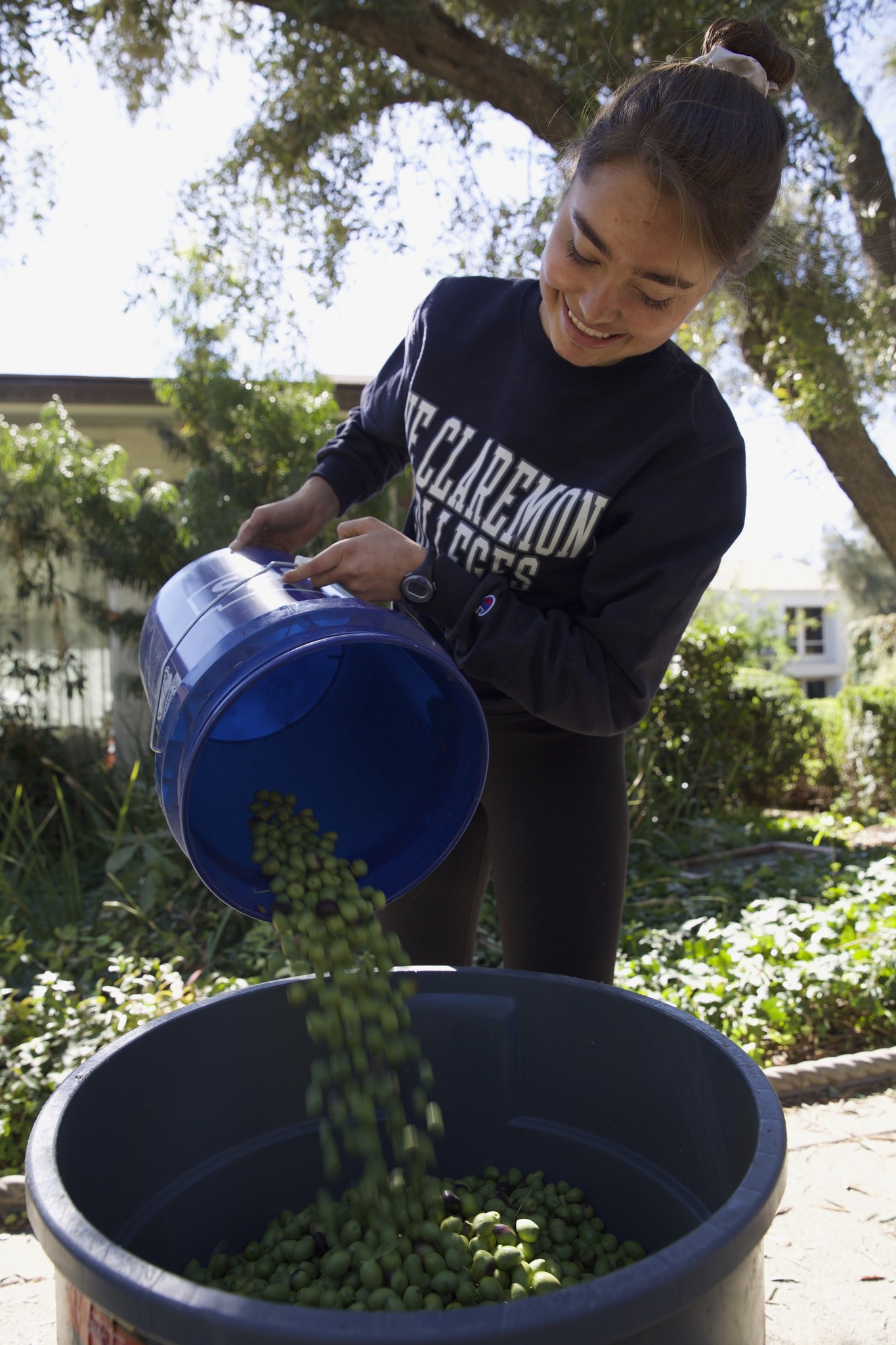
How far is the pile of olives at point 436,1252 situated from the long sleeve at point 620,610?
2.18 ft

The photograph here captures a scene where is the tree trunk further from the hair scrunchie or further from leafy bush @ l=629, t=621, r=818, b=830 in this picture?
the hair scrunchie

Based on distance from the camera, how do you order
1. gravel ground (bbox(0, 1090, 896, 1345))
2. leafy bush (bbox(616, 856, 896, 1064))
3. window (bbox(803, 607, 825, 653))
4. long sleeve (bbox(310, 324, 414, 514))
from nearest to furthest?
gravel ground (bbox(0, 1090, 896, 1345)) → long sleeve (bbox(310, 324, 414, 514)) → leafy bush (bbox(616, 856, 896, 1064)) → window (bbox(803, 607, 825, 653))

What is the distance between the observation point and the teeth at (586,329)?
146 cm

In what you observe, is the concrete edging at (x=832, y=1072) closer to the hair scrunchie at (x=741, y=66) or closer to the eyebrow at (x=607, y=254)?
the eyebrow at (x=607, y=254)

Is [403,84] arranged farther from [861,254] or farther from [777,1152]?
[777,1152]

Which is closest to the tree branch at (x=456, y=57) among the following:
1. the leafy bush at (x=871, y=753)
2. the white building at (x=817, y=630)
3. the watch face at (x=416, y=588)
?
the watch face at (x=416, y=588)

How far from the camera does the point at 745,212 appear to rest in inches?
55.1

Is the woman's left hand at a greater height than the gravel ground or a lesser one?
greater

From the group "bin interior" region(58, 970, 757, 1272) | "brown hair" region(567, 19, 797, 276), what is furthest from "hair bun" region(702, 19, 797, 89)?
"bin interior" region(58, 970, 757, 1272)

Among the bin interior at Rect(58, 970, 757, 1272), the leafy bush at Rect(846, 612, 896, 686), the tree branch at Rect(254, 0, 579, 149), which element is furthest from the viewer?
the leafy bush at Rect(846, 612, 896, 686)

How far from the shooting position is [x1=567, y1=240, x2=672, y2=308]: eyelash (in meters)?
1.40

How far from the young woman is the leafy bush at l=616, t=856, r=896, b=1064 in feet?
4.51

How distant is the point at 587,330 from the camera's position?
146 cm

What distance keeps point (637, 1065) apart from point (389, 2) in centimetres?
393
